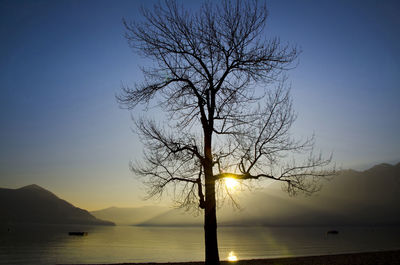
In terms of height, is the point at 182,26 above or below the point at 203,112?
above

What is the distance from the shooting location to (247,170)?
12.6 metres

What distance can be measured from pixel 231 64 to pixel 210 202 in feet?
19.5

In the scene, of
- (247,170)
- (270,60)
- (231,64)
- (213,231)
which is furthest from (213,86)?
(213,231)

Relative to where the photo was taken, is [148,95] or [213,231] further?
[148,95]

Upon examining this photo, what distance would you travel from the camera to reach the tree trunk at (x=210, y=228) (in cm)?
1233

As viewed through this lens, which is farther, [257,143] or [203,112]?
[203,112]

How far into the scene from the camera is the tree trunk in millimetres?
12328

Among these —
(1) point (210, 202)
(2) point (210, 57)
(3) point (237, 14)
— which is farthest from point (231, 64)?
(1) point (210, 202)

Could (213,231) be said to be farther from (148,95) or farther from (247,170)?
(148,95)

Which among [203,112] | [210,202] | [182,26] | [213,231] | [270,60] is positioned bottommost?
[213,231]

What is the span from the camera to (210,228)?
41.1 ft

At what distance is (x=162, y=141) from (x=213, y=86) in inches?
129

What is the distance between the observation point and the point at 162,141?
42.1ft

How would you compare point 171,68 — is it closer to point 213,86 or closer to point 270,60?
point 213,86
